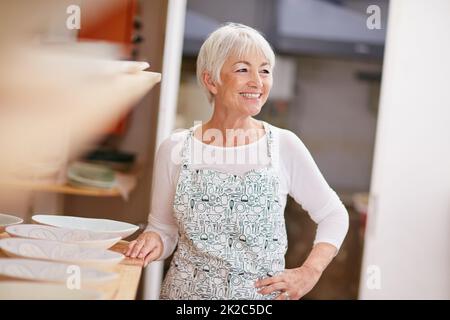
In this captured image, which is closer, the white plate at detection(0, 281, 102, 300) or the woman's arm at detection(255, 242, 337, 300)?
the white plate at detection(0, 281, 102, 300)

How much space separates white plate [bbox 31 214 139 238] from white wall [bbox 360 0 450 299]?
0.79m

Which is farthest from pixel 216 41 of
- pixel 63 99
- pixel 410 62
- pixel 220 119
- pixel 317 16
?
pixel 317 16

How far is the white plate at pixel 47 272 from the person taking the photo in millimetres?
875

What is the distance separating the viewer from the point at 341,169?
7.39 ft

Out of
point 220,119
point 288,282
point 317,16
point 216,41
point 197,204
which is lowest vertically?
point 288,282

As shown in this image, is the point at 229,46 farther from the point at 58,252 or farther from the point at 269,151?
Answer: the point at 58,252

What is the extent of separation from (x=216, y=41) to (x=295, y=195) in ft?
0.94

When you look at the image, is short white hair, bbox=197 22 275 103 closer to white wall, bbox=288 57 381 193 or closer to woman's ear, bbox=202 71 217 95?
woman's ear, bbox=202 71 217 95

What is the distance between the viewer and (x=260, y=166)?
3.46 ft

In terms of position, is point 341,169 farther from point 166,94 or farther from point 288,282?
point 288,282

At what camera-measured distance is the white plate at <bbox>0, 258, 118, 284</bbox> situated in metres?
0.87

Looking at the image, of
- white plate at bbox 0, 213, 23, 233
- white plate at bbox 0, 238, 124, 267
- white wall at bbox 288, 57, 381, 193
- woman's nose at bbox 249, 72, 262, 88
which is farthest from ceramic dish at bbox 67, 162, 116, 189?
white wall at bbox 288, 57, 381, 193

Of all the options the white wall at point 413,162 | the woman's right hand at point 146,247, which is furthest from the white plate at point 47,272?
the white wall at point 413,162

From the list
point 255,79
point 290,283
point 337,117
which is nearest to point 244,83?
point 255,79
